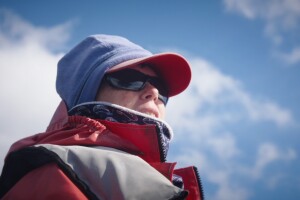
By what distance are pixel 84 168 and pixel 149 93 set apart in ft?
4.42

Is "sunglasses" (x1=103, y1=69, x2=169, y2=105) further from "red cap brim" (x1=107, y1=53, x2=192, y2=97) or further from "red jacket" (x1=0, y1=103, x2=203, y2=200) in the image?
"red jacket" (x1=0, y1=103, x2=203, y2=200)

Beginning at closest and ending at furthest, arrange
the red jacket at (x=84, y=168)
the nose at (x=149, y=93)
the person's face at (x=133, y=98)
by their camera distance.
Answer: the red jacket at (x=84, y=168) < the person's face at (x=133, y=98) < the nose at (x=149, y=93)

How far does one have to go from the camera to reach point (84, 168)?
5.09 feet

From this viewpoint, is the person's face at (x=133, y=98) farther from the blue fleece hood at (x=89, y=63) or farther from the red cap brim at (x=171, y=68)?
the red cap brim at (x=171, y=68)

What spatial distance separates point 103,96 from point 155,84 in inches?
24.2

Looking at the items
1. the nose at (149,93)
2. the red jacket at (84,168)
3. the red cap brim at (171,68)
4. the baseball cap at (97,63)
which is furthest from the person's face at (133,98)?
the red jacket at (84,168)

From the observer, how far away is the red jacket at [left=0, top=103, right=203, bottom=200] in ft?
4.65

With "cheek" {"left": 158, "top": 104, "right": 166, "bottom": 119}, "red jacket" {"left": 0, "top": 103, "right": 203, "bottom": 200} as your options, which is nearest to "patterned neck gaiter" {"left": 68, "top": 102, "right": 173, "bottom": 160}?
"red jacket" {"left": 0, "top": 103, "right": 203, "bottom": 200}

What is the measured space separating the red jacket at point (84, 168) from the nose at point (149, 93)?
646mm

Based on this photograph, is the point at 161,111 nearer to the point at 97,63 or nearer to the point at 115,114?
the point at 115,114

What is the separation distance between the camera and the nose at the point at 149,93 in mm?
2747

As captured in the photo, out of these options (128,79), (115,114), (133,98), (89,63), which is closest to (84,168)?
Result: (115,114)

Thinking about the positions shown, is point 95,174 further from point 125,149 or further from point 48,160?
point 125,149

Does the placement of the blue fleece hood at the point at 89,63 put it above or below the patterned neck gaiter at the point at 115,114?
above
